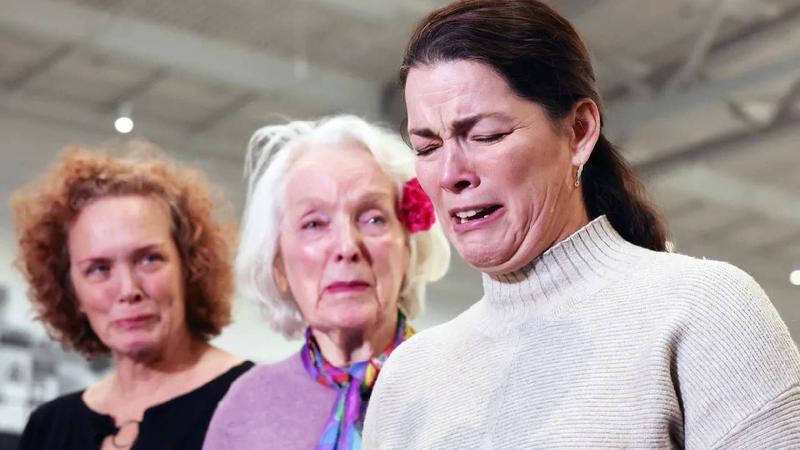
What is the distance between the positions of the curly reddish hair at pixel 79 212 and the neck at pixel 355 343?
564mm

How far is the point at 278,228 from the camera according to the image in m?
2.26

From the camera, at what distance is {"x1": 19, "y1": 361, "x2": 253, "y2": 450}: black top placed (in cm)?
247

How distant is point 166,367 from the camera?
2.60 meters

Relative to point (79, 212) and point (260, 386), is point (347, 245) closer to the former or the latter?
point (260, 386)

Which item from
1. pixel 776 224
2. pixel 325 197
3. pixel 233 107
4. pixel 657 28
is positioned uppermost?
pixel 233 107

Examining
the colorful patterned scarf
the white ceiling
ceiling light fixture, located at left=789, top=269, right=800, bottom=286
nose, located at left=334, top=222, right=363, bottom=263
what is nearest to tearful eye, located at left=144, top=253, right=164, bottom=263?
the colorful patterned scarf

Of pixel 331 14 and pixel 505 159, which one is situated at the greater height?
pixel 331 14

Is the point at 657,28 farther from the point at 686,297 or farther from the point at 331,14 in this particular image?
the point at 686,297

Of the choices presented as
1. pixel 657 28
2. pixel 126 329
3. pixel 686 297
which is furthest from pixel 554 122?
pixel 657 28

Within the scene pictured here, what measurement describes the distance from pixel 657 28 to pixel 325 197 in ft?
16.6

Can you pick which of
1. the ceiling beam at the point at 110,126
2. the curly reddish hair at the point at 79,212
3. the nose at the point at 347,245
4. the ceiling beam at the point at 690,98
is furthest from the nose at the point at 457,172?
the ceiling beam at the point at 110,126

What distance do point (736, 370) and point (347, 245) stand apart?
39.3 inches

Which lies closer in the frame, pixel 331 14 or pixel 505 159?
pixel 505 159

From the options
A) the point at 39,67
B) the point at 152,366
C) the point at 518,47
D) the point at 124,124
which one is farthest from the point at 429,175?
the point at 39,67
